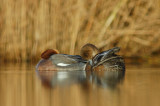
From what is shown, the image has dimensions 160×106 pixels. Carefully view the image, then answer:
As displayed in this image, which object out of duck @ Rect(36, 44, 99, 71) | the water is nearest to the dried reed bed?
duck @ Rect(36, 44, 99, 71)

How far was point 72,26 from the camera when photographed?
9.66 metres

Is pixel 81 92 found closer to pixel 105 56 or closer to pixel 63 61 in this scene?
pixel 105 56

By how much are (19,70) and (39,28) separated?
6.44 ft

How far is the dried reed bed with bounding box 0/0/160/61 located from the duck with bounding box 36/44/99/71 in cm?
110

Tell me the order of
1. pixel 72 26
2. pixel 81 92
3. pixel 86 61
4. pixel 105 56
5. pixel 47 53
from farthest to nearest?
pixel 72 26 → pixel 47 53 → pixel 86 61 → pixel 105 56 → pixel 81 92

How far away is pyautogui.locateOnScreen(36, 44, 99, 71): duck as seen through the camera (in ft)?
27.2

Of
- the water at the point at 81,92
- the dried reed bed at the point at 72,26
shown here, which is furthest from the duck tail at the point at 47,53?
the water at the point at 81,92

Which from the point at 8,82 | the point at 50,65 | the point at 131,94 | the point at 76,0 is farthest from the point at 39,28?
the point at 131,94

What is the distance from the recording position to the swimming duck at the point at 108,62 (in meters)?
8.09

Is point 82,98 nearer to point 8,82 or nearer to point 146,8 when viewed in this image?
point 8,82

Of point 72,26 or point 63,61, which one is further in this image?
point 72,26

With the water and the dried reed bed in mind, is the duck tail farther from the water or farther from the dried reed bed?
the water

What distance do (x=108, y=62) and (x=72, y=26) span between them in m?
1.83

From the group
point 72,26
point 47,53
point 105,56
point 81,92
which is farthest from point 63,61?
point 81,92
